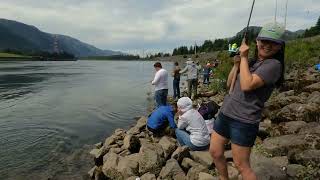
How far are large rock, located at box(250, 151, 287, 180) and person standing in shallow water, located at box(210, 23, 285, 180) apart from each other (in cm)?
170

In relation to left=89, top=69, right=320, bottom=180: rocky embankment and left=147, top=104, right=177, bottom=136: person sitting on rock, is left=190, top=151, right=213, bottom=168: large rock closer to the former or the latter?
left=89, top=69, right=320, bottom=180: rocky embankment

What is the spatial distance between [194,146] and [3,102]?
20859mm

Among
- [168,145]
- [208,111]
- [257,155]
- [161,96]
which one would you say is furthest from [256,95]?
[161,96]

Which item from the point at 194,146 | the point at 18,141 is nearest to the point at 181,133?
the point at 194,146

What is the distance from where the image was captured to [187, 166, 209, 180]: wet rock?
8.16 m

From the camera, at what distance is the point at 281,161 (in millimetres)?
7801

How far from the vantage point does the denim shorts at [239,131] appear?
4.93 metres

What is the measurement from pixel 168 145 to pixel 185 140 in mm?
627

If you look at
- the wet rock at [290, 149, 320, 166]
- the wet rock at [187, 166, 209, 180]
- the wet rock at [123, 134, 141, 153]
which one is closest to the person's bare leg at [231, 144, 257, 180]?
the wet rock at [290, 149, 320, 166]

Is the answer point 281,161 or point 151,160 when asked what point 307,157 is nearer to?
point 281,161

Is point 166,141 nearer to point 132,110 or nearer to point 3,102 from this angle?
point 132,110

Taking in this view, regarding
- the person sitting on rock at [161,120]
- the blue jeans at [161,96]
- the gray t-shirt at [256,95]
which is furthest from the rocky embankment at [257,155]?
the blue jeans at [161,96]

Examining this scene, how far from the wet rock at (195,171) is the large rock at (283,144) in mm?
1499

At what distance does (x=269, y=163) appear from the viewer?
728cm
